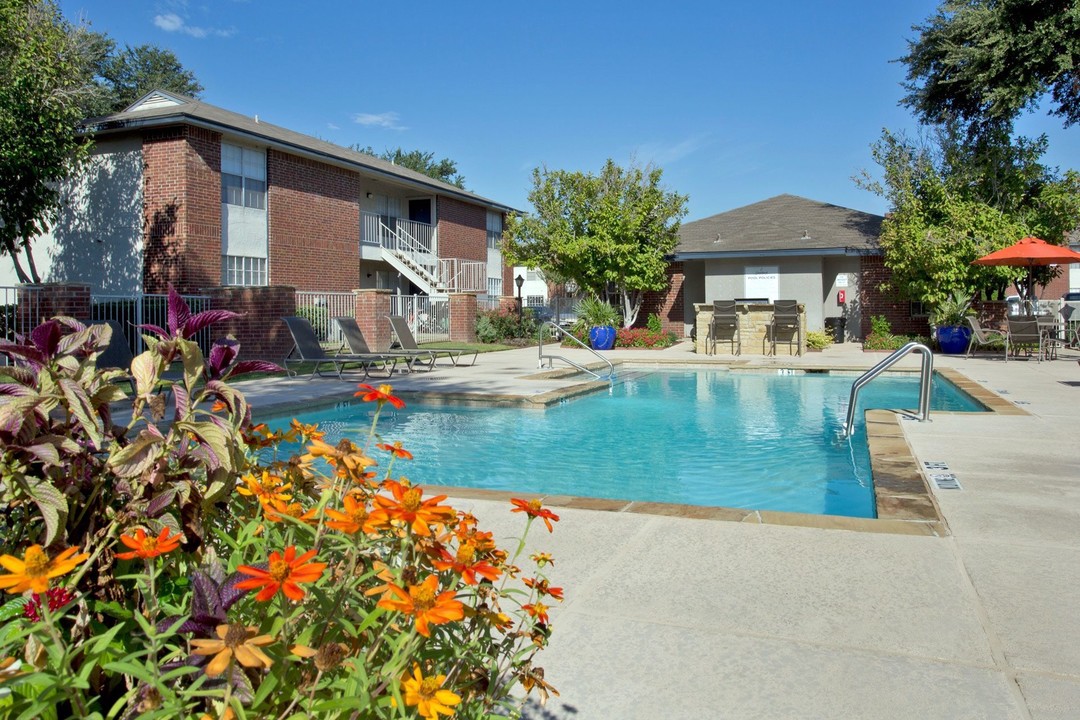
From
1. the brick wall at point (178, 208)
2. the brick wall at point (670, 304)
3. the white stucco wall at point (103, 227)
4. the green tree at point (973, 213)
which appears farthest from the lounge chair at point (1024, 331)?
the white stucco wall at point (103, 227)

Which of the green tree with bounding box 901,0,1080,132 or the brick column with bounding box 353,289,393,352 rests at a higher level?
the green tree with bounding box 901,0,1080,132

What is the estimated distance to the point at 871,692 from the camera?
2408 millimetres

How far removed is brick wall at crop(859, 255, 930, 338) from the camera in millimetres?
22891

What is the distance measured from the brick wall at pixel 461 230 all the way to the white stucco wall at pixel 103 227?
1115 centimetres

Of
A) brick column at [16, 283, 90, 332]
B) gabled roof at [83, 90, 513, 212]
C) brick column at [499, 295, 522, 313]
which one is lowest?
brick column at [16, 283, 90, 332]

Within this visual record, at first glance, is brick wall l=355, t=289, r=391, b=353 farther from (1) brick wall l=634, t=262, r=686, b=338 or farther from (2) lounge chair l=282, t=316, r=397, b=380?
(1) brick wall l=634, t=262, r=686, b=338

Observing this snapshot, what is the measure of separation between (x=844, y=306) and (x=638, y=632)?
2307 centimetres

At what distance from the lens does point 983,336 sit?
54.7 ft

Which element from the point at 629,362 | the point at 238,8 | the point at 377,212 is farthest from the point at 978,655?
the point at 238,8

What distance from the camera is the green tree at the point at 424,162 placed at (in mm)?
62469

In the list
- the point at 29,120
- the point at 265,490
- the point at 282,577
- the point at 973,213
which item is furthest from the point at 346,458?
the point at 973,213

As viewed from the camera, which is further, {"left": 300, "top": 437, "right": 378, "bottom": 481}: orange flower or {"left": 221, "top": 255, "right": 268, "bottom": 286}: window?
{"left": 221, "top": 255, "right": 268, "bottom": 286}: window

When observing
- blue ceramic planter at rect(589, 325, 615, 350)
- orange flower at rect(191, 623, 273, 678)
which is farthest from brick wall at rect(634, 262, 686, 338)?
orange flower at rect(191, 623, 273, 678)

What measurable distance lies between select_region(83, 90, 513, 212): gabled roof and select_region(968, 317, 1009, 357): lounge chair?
16672mm
